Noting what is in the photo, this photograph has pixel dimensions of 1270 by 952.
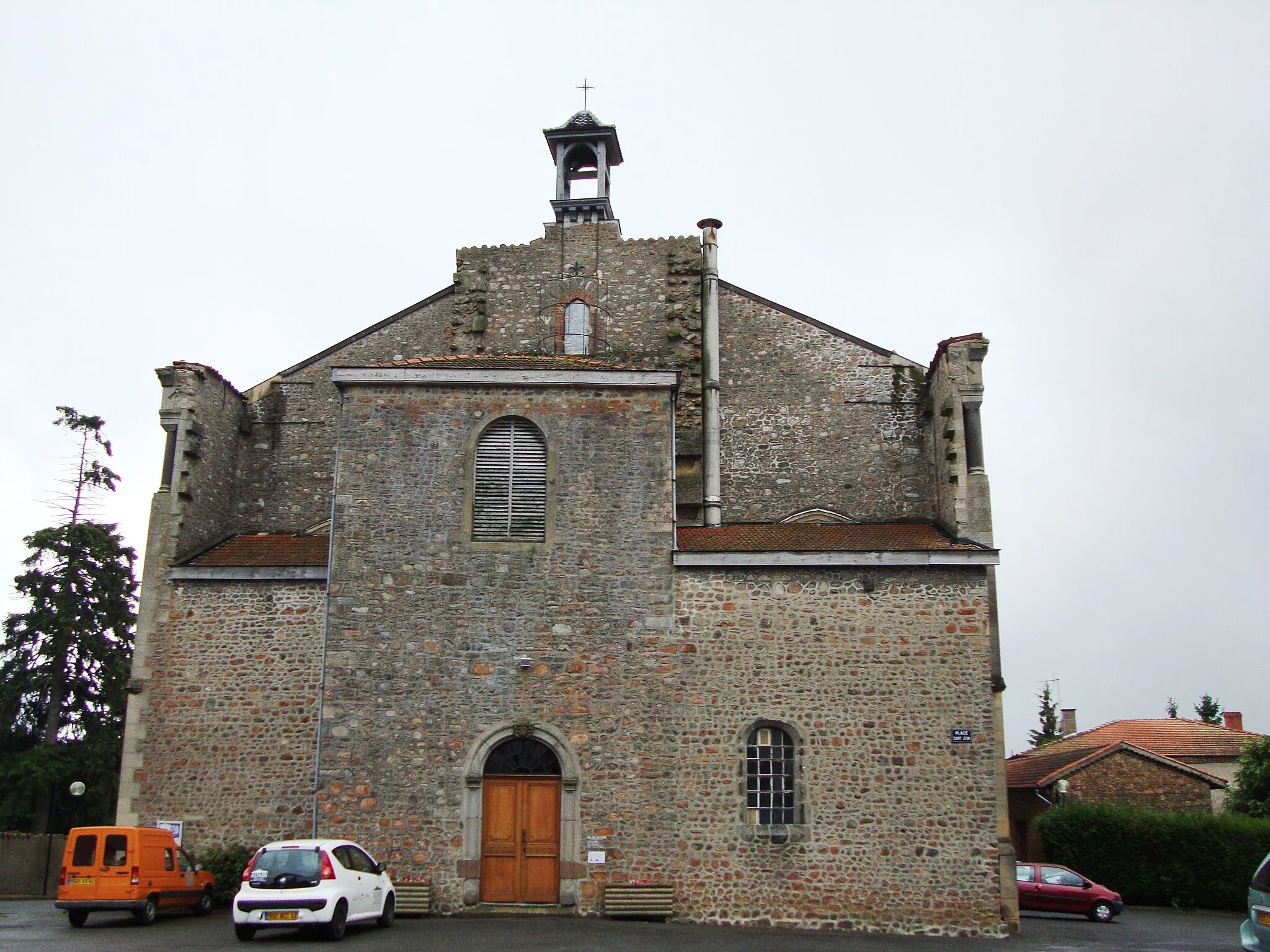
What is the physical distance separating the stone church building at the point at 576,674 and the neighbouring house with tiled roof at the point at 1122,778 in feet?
49.8

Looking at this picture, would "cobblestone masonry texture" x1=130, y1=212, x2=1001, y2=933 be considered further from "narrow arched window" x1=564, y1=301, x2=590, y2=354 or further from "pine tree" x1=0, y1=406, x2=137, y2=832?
"pine tree" x1=0, y1=406, x2=137, y2=832

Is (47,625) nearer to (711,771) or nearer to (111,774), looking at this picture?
(111,774)

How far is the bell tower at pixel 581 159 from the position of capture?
24.5 metres

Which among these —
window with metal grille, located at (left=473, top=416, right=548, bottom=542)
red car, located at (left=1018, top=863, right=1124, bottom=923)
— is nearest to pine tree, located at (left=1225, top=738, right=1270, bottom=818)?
red car, located at (left=1018, top=863, right=1124, bottom=923)

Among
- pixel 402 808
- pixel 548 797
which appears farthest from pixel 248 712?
pixel 548 797

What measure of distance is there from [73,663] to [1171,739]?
3364cm

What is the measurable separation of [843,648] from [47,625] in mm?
22829

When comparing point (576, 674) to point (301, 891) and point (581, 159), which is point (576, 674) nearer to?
point (301, 891)

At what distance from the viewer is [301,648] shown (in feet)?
58.0

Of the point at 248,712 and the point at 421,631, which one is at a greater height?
the point at 421,631

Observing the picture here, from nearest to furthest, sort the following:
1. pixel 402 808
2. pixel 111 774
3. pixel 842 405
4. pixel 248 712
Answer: pixel 402 808 < pixel 248 712 < pixel 842 405 < pixel 111 774

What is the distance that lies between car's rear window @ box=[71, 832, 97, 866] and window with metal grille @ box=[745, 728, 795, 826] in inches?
352

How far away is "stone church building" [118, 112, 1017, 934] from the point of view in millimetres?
15789

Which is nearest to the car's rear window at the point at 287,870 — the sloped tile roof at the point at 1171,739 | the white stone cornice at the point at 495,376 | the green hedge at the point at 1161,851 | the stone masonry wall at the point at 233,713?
the stone masonry wall at the point at 233,713
